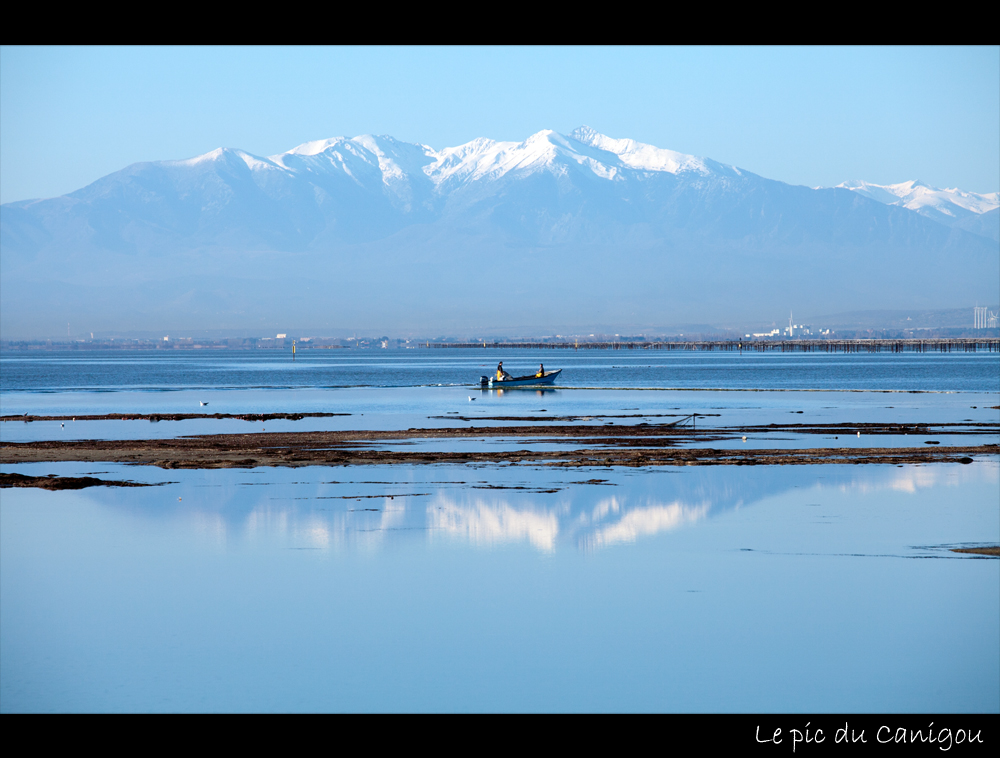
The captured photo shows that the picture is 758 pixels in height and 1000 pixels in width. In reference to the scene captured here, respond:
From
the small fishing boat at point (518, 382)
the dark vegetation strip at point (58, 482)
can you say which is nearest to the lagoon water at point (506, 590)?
the dark vegetation strip at point (58, 482)

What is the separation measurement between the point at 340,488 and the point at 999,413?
108 feet

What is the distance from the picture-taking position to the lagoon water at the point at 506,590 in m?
10.6

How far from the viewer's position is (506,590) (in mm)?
14523

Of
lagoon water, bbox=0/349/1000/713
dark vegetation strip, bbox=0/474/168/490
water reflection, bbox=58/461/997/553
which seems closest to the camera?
lagoon water, bbox=0/349/1000/713

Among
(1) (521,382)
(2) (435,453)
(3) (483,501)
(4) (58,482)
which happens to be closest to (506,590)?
(3) (483,501)

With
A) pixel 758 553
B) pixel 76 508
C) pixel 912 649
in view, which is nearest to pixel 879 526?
pixel 758 553

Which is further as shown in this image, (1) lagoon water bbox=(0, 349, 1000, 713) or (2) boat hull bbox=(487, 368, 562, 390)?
(2) boat hull bbox=(487, 368, 562, 390)

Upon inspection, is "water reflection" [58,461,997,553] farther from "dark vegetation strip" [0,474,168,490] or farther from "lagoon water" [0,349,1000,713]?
"dark vegetation strip" [0,474,168,490]

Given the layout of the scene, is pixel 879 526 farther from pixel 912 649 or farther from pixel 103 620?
pixel 103 620

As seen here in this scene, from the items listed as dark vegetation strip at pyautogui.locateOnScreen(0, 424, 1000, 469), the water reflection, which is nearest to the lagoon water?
the water reflection

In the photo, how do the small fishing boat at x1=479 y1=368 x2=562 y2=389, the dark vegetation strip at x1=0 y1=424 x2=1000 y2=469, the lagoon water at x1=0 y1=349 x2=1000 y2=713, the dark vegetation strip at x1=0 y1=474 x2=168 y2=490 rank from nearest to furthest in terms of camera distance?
the lagoon water at x1=0 y1=349 x2=1000 y2=713
the dark vegetation strip at x1=0 y1=474 x2=168 y2=490
the dark vegetation strip at x1=0 y1=424 x2=1000 y2=469
the small fishing boat at x1=479 y1=368 x2=562 y2=389

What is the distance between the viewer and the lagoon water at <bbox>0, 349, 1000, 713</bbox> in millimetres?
10578

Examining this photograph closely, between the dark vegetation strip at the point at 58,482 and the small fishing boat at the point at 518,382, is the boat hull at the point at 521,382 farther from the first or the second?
the dark vegetation strip at the point at 58,482
